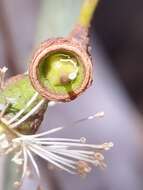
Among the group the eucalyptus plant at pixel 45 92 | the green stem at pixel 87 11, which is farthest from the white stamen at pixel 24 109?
the green stem at pixel 87 11

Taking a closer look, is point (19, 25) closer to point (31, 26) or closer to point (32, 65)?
point (31, 26)

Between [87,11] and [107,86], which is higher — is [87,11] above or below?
above

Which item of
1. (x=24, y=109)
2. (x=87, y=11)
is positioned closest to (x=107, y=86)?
(x=87, y=11)

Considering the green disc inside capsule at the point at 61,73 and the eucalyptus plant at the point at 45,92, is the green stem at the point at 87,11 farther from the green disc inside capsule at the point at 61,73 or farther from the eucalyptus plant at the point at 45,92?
the green disc inside capsule at the point at 61,73

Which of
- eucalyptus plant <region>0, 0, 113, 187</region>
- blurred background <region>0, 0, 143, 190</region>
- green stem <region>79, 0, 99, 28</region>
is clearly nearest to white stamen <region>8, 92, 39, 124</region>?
eucalyptus plant <region>0, 0, 113, 187</region>

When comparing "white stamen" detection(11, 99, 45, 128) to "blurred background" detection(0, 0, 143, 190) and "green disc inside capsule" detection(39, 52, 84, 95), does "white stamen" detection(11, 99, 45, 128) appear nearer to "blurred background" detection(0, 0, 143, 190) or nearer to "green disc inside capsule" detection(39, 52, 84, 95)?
"green disc inside capsule" detection(39, 52, 84, 95)

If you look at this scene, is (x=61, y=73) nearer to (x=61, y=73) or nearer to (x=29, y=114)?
(x=61, y=73)
